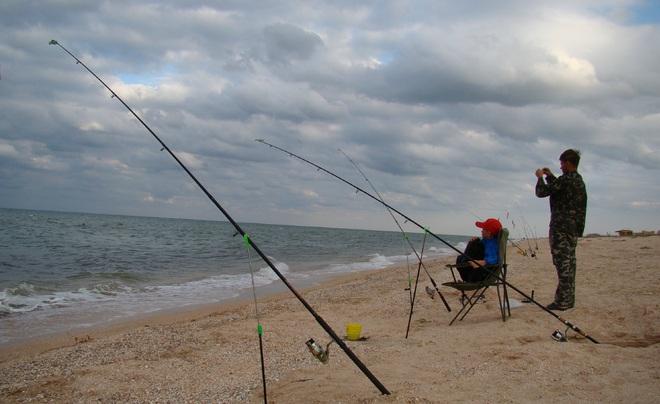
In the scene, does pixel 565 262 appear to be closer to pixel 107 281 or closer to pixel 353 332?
pixel 353 332

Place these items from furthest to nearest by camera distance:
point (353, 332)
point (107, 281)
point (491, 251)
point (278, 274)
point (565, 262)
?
point (107, 281)
point (491, 251)
point (565, 262)
point (353, 332)
point (278, 274)

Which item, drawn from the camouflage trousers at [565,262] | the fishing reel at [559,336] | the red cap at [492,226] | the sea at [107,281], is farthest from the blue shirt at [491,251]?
the fishing reel at [559,336]

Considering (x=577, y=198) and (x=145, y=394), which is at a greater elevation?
(x=577, y=198)

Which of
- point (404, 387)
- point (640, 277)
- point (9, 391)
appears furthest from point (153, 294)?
point (640, 277)

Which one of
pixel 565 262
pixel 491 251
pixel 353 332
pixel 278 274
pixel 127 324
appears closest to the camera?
pixel 278 274

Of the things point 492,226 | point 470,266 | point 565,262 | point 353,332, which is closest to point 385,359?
point 353,332

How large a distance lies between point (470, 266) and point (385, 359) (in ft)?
7.13

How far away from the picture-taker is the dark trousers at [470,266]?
607 centimetres

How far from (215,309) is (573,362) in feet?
22.7

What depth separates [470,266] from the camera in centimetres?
609

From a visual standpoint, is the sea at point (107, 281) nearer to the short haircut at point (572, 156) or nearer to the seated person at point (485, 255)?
the seated person at point (485, 255)

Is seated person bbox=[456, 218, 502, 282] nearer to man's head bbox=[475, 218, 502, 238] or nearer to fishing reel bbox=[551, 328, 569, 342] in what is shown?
man's head bbox=[475, 218, 502, 238]

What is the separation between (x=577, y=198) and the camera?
5.64 m

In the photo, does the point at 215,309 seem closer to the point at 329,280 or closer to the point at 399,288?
the point at 399,288
